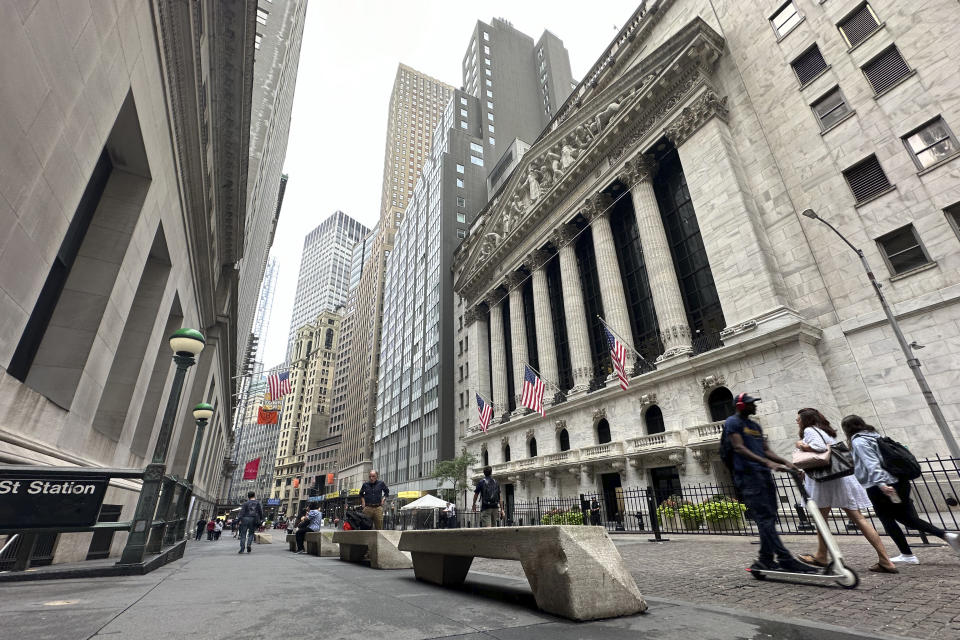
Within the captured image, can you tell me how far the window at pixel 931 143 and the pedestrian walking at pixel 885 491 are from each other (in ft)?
64.2

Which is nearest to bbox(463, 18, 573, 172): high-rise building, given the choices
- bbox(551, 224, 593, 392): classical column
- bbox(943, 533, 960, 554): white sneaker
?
bbox(551, 224, 593, 392): classical column

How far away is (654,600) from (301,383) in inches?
5696

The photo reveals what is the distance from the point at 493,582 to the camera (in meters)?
6.20

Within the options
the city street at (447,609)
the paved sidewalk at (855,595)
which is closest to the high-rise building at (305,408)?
the city street at (447,609)

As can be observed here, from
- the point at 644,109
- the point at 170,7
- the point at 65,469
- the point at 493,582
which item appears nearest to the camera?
the point at 65,469

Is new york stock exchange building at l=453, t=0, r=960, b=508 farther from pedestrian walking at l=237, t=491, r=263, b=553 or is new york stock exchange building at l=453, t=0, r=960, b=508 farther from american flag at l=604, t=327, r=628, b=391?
pedestrian walking at l=237, t=491, r=263, b=553

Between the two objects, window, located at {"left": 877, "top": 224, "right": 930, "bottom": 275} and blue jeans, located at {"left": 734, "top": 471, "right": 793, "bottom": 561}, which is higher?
window, located at {"left": 877, "top": 224, "right": 930, "bottom": 275}

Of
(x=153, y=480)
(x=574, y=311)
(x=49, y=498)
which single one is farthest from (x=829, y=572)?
(x=574, y=311)

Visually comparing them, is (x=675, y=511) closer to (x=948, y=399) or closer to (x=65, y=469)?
(x=948, y=399)

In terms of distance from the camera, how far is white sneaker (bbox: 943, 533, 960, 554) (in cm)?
543

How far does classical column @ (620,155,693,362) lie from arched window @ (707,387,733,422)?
2.64 m

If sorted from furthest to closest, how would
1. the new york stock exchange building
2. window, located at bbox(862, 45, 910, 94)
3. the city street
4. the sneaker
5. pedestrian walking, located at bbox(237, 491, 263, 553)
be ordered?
window, located at bbox(862, 45, 910, 94) → the new york stock exchange building → pedestrian walking, located at bbox(237, 491, 263, 553) → the sneaker → the city street

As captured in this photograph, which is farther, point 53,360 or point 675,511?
point 675,511

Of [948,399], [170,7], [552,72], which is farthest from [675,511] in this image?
[552,72]
